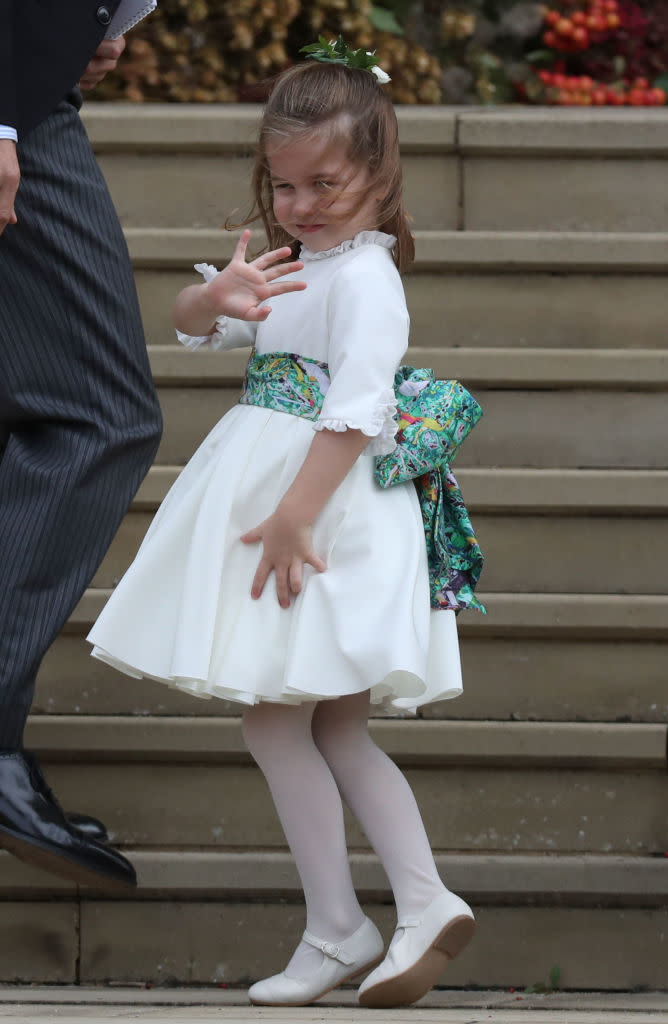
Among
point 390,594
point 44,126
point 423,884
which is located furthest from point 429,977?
point 44,126

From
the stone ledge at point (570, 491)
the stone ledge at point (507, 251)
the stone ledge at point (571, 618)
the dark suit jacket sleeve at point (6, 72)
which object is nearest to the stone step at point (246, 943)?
the stone ledge at point (571, 618)

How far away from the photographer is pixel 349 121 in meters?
2.04

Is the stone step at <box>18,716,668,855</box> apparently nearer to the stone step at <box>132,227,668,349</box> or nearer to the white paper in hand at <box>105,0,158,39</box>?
the stone step at <box>132,227,668,349</box>

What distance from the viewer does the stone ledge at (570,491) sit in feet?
9.02

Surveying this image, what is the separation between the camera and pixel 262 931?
2.41m

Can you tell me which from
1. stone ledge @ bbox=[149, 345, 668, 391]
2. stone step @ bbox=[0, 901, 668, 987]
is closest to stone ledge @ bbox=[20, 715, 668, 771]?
stone step @ bbox=[0, 901, 668, 987]

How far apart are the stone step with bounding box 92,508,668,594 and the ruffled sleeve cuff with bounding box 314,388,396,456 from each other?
2.71 ft

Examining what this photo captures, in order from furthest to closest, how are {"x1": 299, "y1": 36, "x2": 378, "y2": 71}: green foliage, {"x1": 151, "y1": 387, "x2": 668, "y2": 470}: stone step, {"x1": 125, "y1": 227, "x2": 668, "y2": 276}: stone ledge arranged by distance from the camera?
{"x1": 125, "y1": 227, "x2": 668, "y2": 276}: stone ledge → {"x1": 151, "y1": 387, "x2": 668, "y2": 470}: stone step → {"x1": 299, "y1": 36, "x2": 378, "y2": 71}: green foliage

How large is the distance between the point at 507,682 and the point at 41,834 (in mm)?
1032

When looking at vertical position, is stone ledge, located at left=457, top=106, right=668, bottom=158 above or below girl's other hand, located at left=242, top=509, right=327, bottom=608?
above

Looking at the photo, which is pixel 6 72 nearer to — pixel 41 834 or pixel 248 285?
pixel 248 285

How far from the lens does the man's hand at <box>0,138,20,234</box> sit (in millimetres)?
1914

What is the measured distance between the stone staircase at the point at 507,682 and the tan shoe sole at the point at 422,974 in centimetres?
42

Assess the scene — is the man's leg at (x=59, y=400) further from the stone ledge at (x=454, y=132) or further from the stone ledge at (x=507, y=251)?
the stone ledge at (x=454, y=132)
